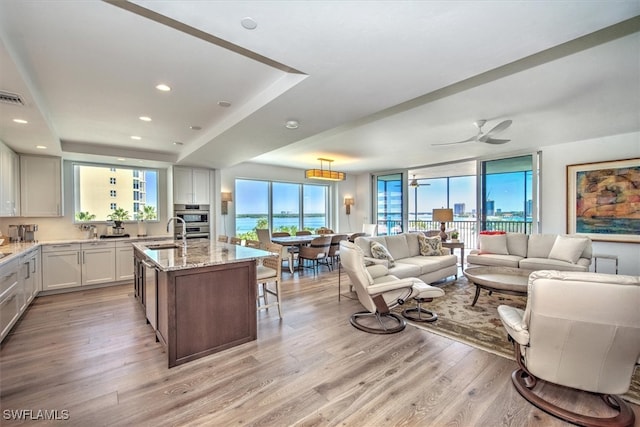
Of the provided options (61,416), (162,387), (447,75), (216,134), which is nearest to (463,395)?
(162,387)

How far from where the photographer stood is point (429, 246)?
5.39m

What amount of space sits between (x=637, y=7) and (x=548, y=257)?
4530 mm

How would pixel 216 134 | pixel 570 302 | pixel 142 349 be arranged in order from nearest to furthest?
pixel 570 302, pixel 142 349, pixel 216 134

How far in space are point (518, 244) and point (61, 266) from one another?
26.9 ft

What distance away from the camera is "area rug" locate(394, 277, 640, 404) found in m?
2.72

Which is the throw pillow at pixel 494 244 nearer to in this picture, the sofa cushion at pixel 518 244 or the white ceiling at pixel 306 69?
the sofa cushion at pixel 518 244

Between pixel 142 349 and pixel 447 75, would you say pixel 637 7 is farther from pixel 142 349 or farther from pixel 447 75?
pixel 142 349

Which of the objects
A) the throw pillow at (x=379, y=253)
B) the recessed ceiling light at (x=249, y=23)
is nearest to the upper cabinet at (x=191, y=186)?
the throw pillow at (x=379, y=253)

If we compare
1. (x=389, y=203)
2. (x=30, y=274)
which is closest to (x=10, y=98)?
(x=30, y=274)

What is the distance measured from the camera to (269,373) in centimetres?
238

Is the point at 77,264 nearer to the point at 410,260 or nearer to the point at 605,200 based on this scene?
the point at 410,260

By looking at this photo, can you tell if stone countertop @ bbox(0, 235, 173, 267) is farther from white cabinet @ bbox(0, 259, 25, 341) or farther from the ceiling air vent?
the ceiling air vent

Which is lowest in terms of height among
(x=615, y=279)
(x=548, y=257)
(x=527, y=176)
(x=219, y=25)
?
(x=548, y=257)

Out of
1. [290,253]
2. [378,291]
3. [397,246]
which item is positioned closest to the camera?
[378,291]
